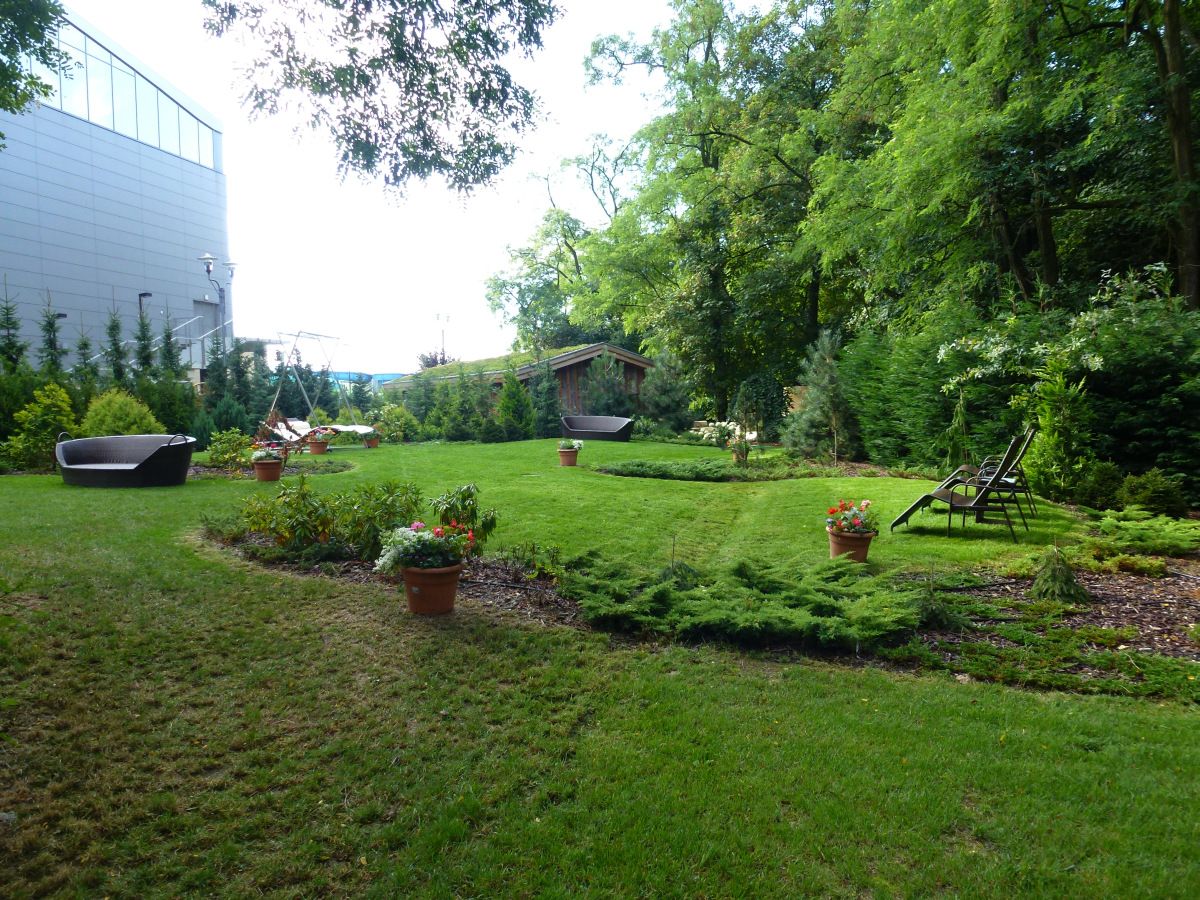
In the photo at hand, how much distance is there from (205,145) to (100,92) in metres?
6.02

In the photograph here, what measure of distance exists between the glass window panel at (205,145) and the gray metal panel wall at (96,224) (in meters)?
0.51

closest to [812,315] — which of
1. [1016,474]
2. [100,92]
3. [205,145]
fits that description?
[1016,474]

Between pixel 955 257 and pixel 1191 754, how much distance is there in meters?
12.3

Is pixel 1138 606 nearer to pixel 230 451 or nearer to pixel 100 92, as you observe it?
pixel 230 451

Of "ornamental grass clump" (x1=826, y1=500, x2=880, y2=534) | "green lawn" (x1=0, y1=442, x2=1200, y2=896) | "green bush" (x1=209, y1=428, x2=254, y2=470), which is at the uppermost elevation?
"green bush" (x1=209, y1=428, x2=254, y2=470)

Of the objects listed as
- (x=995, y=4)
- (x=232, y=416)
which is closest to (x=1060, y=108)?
(x=995, y=4)

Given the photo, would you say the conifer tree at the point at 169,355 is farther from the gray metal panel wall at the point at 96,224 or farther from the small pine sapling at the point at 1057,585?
the small pine sapling at the point at 1057,585

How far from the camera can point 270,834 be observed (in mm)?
2334

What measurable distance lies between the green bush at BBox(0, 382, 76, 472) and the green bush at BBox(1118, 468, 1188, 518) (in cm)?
1688

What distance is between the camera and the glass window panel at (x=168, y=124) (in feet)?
91.7

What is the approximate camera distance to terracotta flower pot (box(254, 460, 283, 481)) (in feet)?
36.0

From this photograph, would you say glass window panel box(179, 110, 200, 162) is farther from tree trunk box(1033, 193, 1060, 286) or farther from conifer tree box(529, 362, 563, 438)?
tree trunk box(1033, 193, 1060, 286)

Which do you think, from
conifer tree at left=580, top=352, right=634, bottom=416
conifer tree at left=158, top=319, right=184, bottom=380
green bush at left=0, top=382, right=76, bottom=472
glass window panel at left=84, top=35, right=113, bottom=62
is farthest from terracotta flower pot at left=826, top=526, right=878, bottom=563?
glass window panel at left=84, top=35, right=113, bottom=62

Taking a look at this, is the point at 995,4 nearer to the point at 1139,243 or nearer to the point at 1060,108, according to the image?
the point at 1060,108
